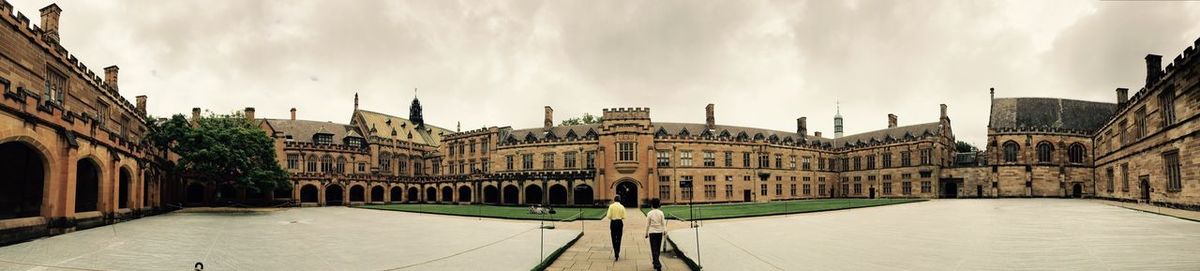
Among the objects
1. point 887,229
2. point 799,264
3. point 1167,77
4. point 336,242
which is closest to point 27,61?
point 336,242

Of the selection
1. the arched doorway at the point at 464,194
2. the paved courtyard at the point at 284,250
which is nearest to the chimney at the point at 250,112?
the arched doorway at the point at 464,194

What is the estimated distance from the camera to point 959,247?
45.5 ft

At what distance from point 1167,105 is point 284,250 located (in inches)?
1583

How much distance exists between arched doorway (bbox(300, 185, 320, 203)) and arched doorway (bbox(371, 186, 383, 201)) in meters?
5.77

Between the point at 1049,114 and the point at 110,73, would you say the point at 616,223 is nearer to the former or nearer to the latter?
the point at 110,73

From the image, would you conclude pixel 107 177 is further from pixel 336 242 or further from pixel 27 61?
pixel 336 242

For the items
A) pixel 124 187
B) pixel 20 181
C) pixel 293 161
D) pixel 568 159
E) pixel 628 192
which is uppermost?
pixel 293 161

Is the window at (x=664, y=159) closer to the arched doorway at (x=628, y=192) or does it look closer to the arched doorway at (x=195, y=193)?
the arched doorway at (x=628, y=192)

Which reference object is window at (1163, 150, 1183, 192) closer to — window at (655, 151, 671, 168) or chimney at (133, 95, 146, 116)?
window at (655, 151, 671, 168)

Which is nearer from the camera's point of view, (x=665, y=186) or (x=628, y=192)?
(x=628, y=192)

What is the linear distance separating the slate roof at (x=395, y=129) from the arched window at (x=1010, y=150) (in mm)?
62094

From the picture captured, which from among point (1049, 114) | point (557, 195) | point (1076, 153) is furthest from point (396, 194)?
point (1076, 153)

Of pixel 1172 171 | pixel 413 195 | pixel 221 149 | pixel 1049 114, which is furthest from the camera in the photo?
pixel 413 195

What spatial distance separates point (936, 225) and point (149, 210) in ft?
137
